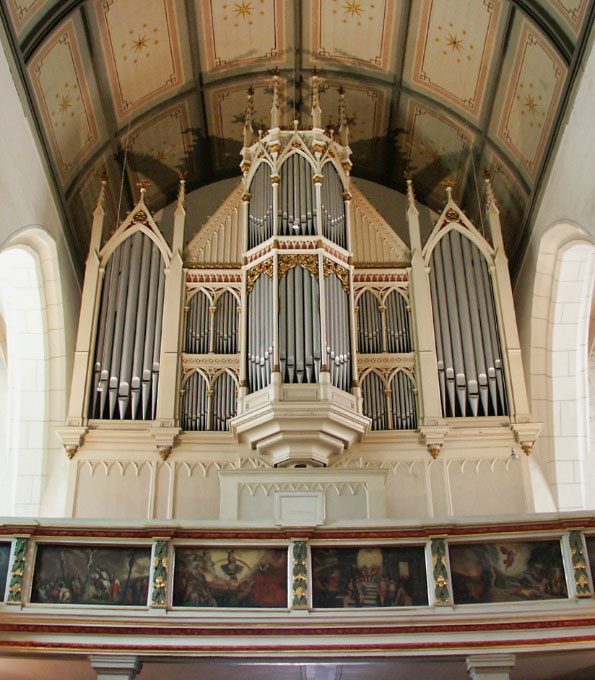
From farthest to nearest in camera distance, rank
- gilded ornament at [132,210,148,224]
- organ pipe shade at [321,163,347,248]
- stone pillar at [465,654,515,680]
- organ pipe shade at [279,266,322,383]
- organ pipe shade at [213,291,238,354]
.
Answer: gilded ornament at [132,210,148,224] < organ pipe shade at [321,163,347,248] < organ pipe shade at [213,291,238,354] < organ pipe shade at [279,266,322,383] < stone pillar at [465,654,515,680]

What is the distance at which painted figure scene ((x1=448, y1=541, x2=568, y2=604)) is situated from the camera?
965 centimetres

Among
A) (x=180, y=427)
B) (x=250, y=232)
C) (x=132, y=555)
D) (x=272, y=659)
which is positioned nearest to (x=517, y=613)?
(x=272, y=659)

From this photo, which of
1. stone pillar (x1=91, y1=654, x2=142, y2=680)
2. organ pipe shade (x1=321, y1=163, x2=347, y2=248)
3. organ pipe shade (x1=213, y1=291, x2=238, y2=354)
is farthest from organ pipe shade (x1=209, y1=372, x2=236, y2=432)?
stone pillar (x1=91, y1=654, x2=142, y2=680)

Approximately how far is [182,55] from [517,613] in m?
10.3

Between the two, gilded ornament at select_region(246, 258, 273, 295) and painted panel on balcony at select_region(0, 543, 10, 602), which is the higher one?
gilded ornament at select_region(246, 258, 273, 295)

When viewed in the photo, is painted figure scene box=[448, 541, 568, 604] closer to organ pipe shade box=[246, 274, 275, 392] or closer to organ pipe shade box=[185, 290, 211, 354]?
organ pipe shade box=[246, 274, 275, 392]

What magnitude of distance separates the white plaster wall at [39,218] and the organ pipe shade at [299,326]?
143 inches

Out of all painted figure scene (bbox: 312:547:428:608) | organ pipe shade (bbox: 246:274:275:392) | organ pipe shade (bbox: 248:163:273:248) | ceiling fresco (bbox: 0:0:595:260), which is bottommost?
painted figure scene (bbox: 312:547:428:608)

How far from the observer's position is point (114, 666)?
29.8 ft

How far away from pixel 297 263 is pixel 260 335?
1.28m

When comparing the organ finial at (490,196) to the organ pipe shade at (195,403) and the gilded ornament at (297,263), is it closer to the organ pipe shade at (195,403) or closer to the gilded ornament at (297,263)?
the gilded ornament at (297,263)

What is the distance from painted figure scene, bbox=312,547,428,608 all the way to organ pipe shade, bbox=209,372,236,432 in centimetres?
365

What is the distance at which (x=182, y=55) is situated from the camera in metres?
14.8

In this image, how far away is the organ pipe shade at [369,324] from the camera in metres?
13.8
